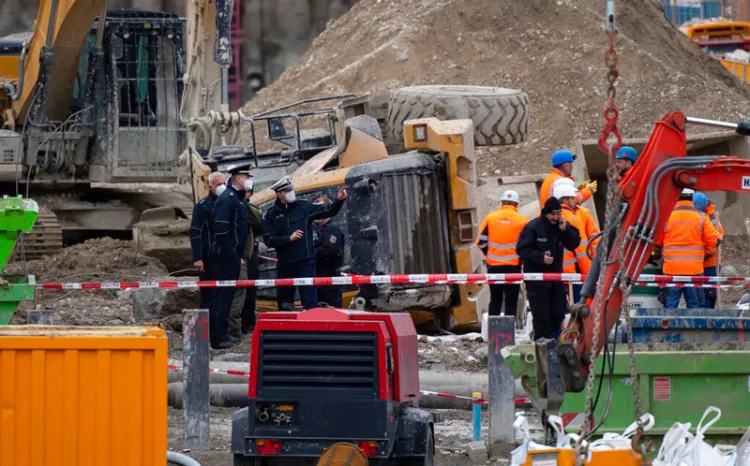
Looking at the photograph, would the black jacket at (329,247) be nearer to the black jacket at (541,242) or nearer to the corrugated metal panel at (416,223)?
the corrugated metal panel at (416,223)

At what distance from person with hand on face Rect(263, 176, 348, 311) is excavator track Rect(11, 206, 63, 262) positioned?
20.1ft

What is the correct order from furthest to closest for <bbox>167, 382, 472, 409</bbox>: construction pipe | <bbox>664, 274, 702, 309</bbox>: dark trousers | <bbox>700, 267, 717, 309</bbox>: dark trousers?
<bbox>700, 267, 717, 309</bbox>: dark trousers
<bbox>664, 274, 702, 309</bbox>: dark trousers
<bbox>167, 382, 472, 409</bbox>: construction pipe

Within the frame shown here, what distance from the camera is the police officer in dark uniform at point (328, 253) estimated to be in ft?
45.1

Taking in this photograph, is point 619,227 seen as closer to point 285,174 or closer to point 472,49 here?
point 285,174

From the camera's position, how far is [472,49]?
29.0m

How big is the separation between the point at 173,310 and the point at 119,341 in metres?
7.94

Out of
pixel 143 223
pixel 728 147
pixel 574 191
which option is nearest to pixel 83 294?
pixel 143 223

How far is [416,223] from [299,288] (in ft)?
4.35

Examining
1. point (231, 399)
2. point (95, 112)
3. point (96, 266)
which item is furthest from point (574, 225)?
point (95, 112)

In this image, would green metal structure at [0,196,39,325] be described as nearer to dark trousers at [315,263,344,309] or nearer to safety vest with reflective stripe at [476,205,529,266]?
dark trousers at [315,263,344,309]

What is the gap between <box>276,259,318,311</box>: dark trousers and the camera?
13.6 meters

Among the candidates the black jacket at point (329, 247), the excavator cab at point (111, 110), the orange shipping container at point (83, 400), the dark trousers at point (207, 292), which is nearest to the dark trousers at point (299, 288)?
the black jacket at point (329, 247)

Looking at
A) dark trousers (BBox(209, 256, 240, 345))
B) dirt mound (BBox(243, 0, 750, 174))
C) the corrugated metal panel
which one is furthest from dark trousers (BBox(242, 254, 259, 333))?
dirt mound (BBox(243, 0, 750, 174))

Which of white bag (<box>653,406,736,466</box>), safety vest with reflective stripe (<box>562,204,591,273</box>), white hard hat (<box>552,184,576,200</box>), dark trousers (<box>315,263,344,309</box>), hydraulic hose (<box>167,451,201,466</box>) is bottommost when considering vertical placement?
hydraulic hose (<box>167,451,201,466</box>)
